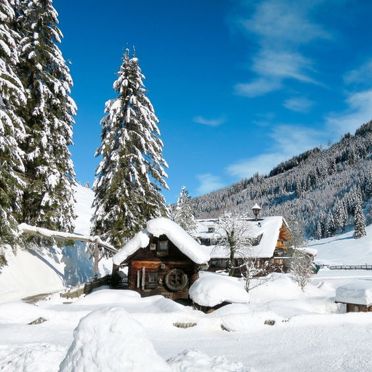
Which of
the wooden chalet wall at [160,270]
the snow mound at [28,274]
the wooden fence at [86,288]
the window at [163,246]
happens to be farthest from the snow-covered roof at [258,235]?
the snow mound at [28,274]

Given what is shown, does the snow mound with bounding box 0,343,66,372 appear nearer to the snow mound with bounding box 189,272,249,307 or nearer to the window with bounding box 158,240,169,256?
the snow mound with bounding box 189,272,249,307

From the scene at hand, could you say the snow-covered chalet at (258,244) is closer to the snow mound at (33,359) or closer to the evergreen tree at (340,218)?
the snow mound at (33,359)

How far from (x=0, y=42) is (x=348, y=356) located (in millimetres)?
18543

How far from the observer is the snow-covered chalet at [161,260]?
2247 centimetres

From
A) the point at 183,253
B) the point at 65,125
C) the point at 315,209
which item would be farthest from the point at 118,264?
the point at 315,209

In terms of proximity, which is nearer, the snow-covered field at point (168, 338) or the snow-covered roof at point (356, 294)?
the snow-covered field at point (168, 338)

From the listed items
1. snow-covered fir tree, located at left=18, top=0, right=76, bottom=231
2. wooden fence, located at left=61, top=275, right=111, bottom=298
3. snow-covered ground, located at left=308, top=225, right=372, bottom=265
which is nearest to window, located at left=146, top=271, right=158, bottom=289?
wooden fence, located at left=61, top=275, right=111, bottom=298

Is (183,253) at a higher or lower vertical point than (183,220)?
lower

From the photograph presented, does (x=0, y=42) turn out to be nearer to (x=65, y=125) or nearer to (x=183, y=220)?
(x=65, y=125)

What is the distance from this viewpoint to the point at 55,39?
25469 mm

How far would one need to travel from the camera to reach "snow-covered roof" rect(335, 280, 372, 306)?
20797mm

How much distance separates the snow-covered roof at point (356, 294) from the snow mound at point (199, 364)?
15.3m

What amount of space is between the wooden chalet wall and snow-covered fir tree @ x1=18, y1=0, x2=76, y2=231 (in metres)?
5.31

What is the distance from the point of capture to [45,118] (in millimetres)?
23906
